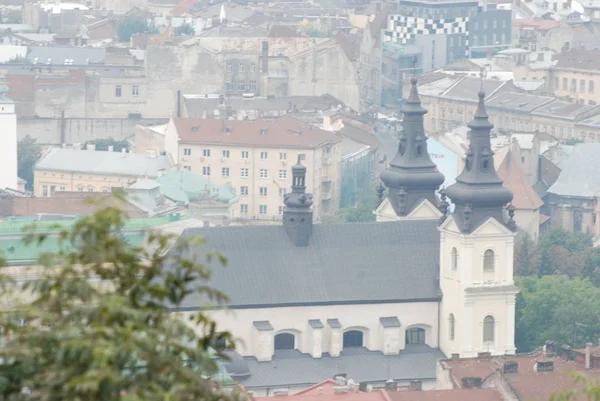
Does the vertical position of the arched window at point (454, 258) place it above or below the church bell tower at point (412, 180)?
below

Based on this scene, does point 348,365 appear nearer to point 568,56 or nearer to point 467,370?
point 467,370

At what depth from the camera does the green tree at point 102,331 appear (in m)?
16.9

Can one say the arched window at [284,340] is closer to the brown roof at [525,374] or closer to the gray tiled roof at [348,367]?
the gray tiled roof at [348,367]

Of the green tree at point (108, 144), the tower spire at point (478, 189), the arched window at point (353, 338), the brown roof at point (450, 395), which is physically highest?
the tower spire at point (478, 189)

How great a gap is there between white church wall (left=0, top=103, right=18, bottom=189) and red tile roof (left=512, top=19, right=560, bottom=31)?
5675 centimetres

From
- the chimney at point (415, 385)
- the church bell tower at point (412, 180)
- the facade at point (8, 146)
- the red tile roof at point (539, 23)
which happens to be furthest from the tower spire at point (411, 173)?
the red tile roof at point (539, 23)

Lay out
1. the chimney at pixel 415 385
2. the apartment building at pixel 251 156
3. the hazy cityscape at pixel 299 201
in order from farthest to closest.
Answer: the apartment building at pixel 251 156
the chimney at pixel 415 385
the hazy cityscape at pixel 299 201

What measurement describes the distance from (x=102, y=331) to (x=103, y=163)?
3139 inches

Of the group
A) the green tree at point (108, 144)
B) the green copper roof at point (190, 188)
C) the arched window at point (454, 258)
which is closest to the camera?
the arched window at point (454, 258)

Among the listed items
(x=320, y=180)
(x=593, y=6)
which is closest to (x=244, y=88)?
(x=320, y=180)

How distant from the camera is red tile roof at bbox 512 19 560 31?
149 meters

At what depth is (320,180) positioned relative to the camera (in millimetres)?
97438

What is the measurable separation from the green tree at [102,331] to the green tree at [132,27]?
127m

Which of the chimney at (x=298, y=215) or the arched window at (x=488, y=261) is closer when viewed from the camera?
the arched window at (x=488, y=261)
